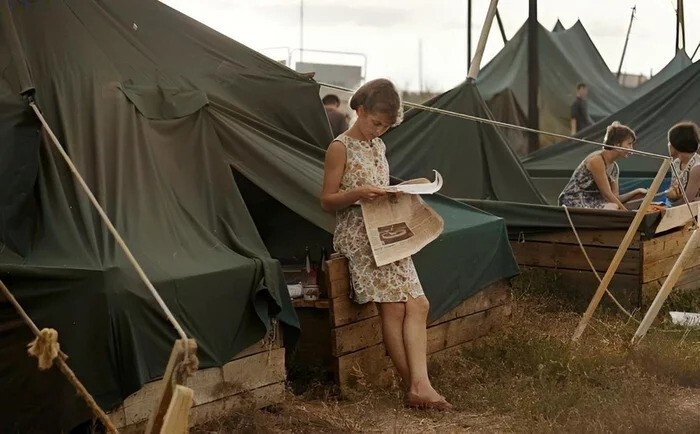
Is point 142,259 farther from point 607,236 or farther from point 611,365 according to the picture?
point 607,236

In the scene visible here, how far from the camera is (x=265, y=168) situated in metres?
5.13

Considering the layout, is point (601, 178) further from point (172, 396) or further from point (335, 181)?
point (172, 396)

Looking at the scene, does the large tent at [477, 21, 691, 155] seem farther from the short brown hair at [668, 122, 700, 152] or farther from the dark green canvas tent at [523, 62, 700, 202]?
the short brown hair at [668, 122, 700, 152]

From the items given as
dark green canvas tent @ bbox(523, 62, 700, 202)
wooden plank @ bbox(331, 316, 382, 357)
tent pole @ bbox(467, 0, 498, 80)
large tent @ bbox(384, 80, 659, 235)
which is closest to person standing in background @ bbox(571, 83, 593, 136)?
dark green canvas tent @ bbox(523, 62, 700, 202)

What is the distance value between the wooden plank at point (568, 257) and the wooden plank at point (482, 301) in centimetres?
109

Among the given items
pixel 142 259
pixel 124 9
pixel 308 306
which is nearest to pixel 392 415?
pixel 308 306

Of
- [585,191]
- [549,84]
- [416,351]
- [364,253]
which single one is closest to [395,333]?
[416,351]

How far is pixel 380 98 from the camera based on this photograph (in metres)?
4.54

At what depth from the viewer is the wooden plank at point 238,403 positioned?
13.7 ft

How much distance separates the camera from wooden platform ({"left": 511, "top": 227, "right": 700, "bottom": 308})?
22.0ft

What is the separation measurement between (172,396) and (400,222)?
2214 millimetres

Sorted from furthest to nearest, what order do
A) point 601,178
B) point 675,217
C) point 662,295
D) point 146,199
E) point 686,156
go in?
point 686,156, point 601,178, point 675,217, point 662,295, point 146,199

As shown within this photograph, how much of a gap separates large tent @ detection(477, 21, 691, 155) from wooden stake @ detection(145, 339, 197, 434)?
10459mm

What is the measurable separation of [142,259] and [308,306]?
1154 mm
